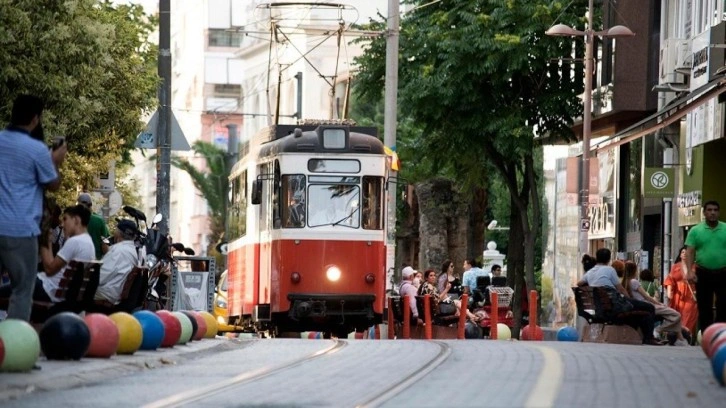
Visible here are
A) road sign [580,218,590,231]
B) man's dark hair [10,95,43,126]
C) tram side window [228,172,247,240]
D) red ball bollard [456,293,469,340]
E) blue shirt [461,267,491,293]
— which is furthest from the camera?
road sign [580,218,590,231]

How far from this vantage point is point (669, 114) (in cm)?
4066

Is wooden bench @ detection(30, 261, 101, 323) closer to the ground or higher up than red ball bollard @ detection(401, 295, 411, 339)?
higher up

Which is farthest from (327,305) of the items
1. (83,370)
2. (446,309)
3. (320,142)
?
(83,370)

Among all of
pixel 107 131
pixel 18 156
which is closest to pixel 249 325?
pixel 107 131

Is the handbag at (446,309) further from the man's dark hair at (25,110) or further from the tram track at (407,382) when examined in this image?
the man's dark hair at (25,110)

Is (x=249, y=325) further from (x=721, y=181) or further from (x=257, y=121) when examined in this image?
(x=257, y=121)

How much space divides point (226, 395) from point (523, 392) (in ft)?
6.52

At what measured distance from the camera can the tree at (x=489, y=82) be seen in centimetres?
4597

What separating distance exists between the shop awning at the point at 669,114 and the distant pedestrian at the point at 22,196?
18.2 metres

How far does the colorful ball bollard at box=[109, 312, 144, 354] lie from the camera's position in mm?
18078

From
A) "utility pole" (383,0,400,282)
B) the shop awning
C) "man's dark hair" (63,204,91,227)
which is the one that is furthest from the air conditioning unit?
"man's dark hair" (63,204,91,227)

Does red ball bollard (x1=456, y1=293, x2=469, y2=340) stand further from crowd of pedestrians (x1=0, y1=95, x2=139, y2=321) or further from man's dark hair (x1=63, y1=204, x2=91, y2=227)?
crowd of pedestrians (x1=0, y1=95, x2=139, y2=321)

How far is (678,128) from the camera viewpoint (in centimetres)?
4228

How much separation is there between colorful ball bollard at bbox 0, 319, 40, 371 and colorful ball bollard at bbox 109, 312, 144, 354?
129 inches
